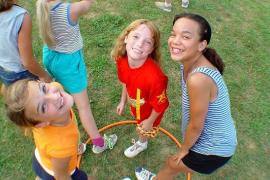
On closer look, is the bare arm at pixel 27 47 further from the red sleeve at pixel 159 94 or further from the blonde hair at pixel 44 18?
the red sleeve at pixel 159 94

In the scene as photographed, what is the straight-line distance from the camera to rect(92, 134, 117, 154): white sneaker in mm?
3947

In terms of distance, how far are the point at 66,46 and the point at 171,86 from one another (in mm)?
2025

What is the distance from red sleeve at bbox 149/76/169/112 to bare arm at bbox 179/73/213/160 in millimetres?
438

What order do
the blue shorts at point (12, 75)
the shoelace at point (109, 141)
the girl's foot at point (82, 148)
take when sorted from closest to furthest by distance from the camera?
the blue shorts at point (12, 75)
the girl's foot at point (82, 148)
the shoelace at point (109, 141)

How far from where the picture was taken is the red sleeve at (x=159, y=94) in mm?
2994

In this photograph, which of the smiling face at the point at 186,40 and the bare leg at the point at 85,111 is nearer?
the smiling face at the point at 186,40

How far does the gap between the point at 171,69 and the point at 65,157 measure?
288 cm

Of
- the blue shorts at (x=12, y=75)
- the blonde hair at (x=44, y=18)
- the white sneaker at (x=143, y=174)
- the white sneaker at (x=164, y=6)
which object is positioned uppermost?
the blonde hair at (x=44, y=18)

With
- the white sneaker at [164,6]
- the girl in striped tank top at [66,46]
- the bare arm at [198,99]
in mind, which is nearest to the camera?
the bare arm at [198,99]

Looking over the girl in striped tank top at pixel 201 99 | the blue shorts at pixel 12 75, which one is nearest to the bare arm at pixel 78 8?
the blue shorts at pixel 12 75

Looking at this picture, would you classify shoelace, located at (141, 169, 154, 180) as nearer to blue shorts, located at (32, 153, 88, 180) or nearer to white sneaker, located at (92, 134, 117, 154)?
white sneaker, located at (92, 134, 117, 154)

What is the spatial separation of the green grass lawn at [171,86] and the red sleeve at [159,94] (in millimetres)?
1124

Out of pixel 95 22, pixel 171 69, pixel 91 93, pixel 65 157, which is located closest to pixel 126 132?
pixel 91 93

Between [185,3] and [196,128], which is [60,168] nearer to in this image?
[196,128]
